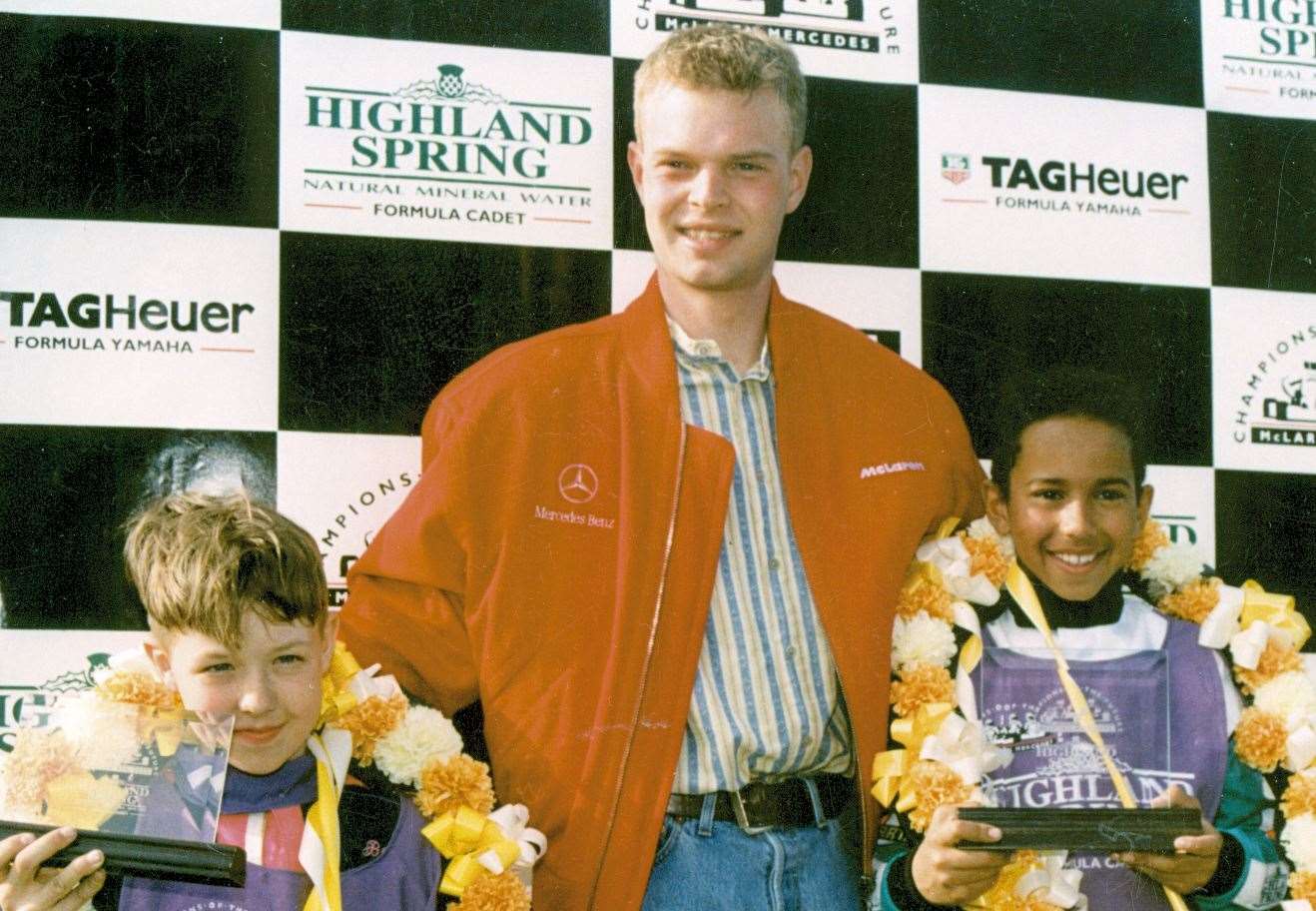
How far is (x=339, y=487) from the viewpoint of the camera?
9.54 ft

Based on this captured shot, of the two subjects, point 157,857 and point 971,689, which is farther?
point 971,689

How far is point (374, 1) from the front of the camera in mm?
2959

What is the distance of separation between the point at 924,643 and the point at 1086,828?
17.8 inches

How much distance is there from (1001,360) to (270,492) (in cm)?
167

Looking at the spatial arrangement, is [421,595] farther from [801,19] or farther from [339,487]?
[801,19]

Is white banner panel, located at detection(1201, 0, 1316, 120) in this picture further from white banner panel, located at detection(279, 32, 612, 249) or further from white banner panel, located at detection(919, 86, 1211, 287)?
white banner panel, located at detection(279, 32, 612, 249)

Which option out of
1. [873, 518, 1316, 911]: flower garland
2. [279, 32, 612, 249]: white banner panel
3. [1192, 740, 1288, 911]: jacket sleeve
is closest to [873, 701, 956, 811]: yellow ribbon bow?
[873, 518, 1316, 911]: flower garland

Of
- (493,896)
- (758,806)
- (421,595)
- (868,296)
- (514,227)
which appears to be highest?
(514,227)

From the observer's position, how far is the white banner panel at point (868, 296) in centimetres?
317

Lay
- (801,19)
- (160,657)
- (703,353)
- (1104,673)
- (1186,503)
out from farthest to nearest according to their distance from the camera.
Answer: (1186,503) < (801,19) < (703,353) < (1104,673) < (160,657)

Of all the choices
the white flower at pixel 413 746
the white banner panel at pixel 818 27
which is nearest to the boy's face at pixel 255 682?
the white flower at pixel 413 746

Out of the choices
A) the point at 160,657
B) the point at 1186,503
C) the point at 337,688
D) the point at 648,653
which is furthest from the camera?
the point at 1186,503

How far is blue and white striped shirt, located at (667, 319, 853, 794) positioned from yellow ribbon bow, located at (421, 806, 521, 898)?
35cm

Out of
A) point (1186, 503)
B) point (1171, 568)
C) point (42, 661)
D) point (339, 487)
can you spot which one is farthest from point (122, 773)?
point (1186, 503)
